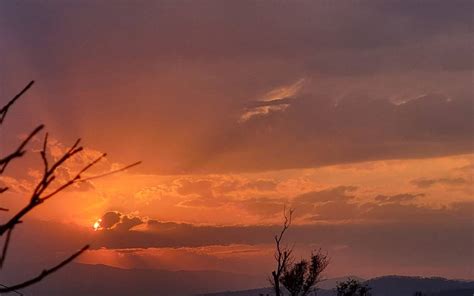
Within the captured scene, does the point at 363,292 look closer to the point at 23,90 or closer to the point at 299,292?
the point at 299,292

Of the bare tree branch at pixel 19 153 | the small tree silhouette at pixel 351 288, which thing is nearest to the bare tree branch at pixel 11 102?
the bare tree branch at pixel 19 153

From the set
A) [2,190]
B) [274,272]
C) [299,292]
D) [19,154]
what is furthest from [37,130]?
[299,292]

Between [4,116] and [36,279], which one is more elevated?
[4,116]

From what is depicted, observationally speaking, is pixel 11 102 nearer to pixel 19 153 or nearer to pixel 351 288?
pixel 19 153

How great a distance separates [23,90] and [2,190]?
0.58 meters

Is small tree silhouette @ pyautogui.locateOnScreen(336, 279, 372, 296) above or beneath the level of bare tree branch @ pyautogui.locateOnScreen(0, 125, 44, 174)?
above

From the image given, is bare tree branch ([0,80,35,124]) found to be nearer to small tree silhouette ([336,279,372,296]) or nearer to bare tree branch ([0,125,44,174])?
bare tree branch ([0,125,44,174])

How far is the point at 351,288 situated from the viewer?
69.2 meters

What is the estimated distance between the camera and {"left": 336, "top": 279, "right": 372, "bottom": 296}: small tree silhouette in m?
68.8

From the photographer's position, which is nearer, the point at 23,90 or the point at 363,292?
the point at 23,90

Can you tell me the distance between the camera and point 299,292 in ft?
205

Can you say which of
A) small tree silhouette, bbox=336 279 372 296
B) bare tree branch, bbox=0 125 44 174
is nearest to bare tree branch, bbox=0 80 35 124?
bare tree branch, bbox=0 125 44 174

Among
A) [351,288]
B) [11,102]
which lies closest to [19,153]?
[11,102]

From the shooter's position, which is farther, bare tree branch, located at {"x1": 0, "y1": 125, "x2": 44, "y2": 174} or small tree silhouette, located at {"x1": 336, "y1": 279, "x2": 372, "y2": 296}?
small tree silhouette, located at {"x1": 336, "y1": 279, "x2": 372, "y2": 296}
